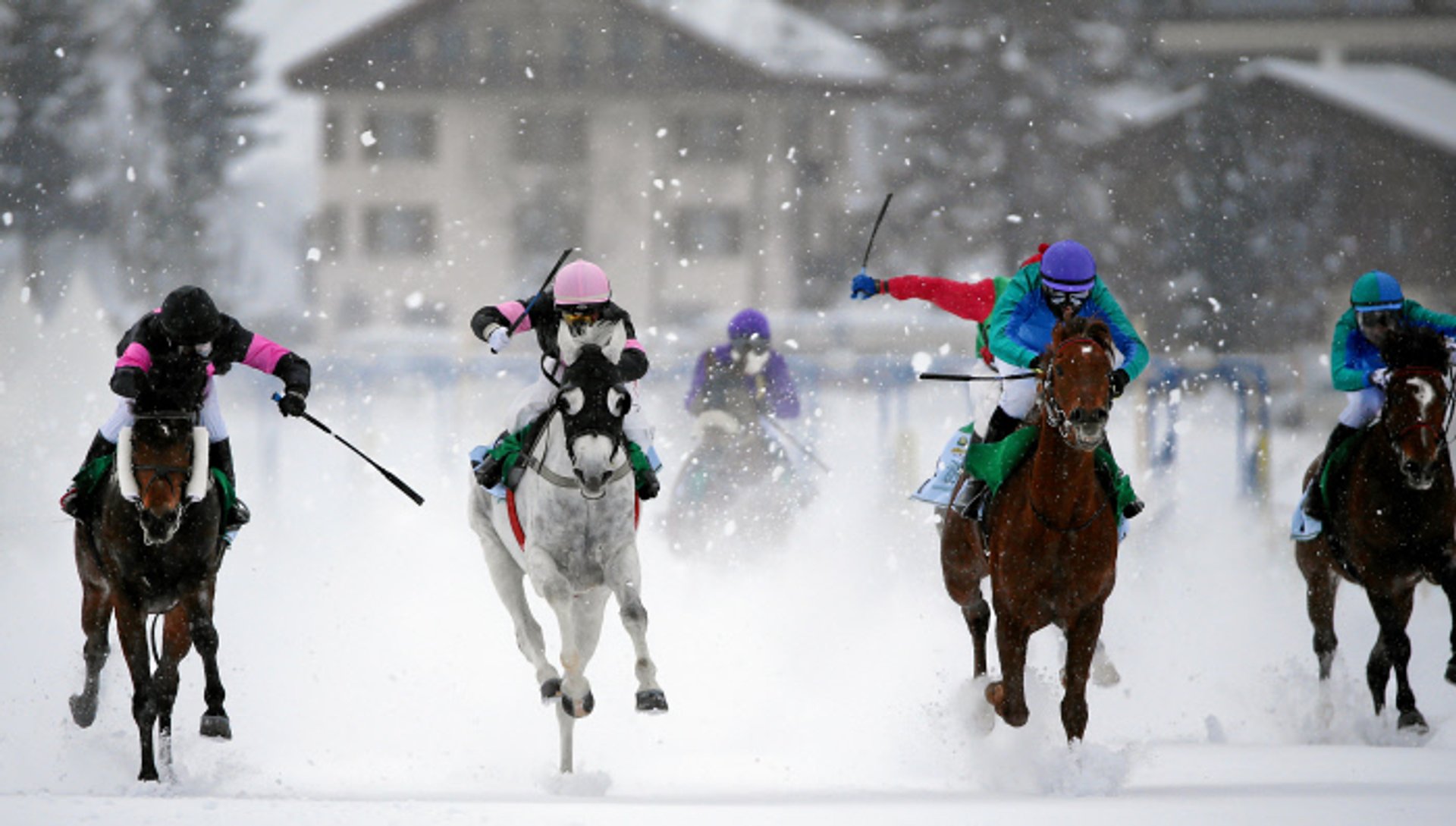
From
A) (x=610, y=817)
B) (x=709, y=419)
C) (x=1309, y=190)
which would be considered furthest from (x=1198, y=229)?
(x=610, y=817)

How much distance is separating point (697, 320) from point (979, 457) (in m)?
32.5

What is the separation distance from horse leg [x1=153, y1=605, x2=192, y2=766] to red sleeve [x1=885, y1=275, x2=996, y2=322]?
4194 millimetres

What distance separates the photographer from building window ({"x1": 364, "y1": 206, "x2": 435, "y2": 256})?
156 ft

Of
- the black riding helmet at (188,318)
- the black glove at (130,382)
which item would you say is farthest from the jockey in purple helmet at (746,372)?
the black glove at (130,382)

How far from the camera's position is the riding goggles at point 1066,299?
27.6ft

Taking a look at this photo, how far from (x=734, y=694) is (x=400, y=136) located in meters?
39.1

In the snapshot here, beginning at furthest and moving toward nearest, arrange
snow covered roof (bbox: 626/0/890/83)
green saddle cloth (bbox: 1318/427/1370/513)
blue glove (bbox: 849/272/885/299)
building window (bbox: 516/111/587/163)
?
snow covered roof (bbox: 626/0/890/83)
building window (bbox: 516/111/587/163)
green saddle cloth (bbox: 1318/427/1370/513)
blue glove (bbox: 849/272/885/299)

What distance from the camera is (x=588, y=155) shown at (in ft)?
151

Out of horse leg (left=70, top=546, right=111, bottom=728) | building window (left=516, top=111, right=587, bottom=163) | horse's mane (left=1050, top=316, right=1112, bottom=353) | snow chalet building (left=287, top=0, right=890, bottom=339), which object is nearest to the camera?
horse's mane (left=1050, top=316, right=1112, bottom=353)

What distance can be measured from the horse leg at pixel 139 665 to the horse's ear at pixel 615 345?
8.16 ft

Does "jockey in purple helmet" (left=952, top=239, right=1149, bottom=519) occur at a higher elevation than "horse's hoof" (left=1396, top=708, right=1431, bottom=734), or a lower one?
higher

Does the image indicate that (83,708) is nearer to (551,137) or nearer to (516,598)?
(516,598)

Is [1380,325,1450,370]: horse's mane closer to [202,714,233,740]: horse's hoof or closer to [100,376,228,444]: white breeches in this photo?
[100,376,228,444]: white breeches

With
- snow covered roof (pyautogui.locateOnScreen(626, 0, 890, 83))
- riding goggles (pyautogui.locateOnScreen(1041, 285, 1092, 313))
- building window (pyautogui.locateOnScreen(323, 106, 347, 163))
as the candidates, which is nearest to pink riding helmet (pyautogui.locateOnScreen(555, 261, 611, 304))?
riding goggles (pyautogui.locateOnScreen(1041, 285, 1092, 313))
